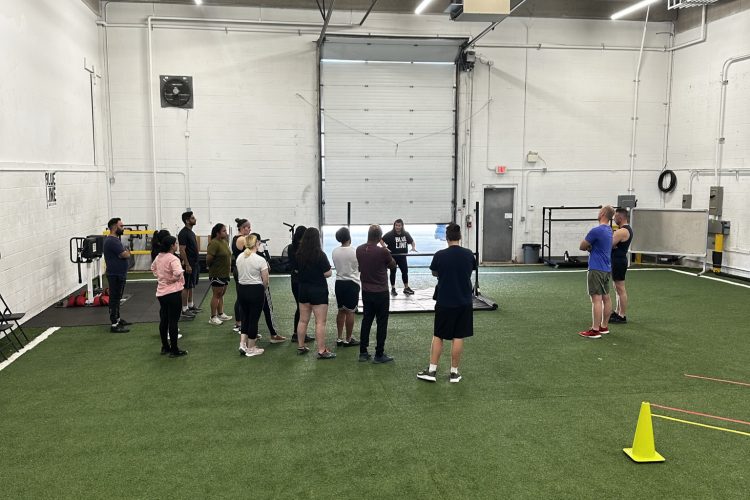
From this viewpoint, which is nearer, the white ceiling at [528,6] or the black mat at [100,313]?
the black mat at [100,313]

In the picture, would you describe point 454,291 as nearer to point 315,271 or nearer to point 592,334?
point 315,271

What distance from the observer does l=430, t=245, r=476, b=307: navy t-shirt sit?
6.14 metres

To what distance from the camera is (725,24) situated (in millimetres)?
13867

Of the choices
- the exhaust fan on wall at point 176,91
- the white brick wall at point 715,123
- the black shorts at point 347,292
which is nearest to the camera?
the black shorts at point 347,292

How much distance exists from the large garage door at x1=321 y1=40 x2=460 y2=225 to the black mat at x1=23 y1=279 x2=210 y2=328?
17.9 ft

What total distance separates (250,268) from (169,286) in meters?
1.04

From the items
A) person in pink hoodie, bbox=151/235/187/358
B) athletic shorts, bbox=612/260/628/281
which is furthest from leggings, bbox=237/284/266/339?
athletic shorts, bbox=612/260/628/281

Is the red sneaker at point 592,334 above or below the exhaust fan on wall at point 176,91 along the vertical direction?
below

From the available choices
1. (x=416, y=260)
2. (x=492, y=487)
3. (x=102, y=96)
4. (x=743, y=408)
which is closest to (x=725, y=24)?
(x=416, y=260)

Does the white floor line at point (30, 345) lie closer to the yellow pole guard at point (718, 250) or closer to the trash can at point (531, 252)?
the trash can at point (531, 252)

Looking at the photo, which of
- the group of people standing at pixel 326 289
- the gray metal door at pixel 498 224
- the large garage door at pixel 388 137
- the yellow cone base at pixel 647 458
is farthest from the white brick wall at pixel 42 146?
the gray metal door at pixel 498 224

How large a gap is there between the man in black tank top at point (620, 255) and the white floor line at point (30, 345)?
8.15 metres

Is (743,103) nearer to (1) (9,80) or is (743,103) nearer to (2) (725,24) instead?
(2) (725,24)

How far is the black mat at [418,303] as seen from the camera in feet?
32.1
